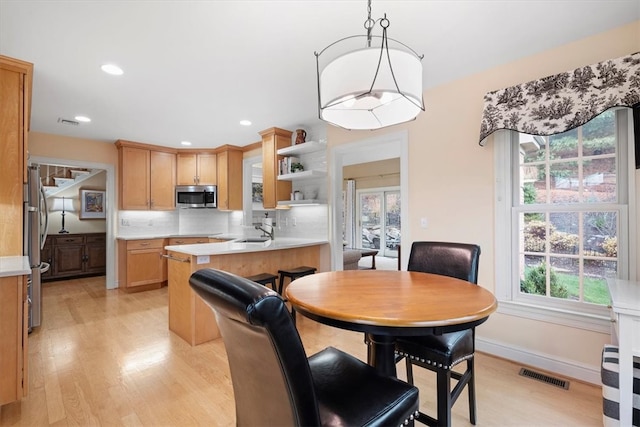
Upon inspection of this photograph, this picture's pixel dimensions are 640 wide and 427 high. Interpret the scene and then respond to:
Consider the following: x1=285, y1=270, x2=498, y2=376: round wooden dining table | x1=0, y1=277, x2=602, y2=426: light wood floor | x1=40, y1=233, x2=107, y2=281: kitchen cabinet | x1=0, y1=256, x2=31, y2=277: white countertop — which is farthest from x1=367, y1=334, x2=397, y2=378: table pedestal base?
x1=40, y1=233, x2=107, y2=281: kitchen cabinet

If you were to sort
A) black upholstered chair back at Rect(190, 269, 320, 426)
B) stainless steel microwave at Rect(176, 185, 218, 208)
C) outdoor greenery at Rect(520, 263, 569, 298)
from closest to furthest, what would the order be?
1. black upholstered chair back at Rect(190, 269, 320, 426)
2. outdoor greenery at Rect(520, 263, 569, 298)
3. stainless steel microwave at Rect(176, 185, 218, 208)

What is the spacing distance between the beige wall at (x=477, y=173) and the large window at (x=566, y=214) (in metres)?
0.15

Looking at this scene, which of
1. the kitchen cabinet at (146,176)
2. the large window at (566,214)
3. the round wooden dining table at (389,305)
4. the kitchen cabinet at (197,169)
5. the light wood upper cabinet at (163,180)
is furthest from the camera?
the kitchen cabinet at (197,169)

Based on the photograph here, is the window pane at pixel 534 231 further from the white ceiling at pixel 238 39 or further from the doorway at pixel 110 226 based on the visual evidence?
the doorway at pixel 110 226

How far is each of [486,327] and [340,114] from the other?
2.22 metres

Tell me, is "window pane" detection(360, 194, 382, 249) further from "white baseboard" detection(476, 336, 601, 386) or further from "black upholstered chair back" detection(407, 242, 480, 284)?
"black upholstered chair back" detection(407, 242, 480, 284)

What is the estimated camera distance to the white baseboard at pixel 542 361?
2102mm

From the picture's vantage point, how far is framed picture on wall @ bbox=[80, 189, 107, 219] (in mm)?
6051

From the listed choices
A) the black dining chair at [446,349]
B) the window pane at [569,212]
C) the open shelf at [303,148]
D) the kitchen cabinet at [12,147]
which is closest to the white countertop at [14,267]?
the kitchen cabinet at [12,147]

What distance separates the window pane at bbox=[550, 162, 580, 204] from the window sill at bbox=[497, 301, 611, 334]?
0.84 meters

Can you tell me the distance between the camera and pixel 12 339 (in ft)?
5.73

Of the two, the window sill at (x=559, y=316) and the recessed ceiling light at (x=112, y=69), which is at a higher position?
the recessed ceiling light at (x=112, y=69)

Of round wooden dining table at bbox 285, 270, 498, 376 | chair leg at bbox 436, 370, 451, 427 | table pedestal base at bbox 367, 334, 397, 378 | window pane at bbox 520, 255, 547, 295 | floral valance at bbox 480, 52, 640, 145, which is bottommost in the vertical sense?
chair leg at bbox 436, 370, 451, 427

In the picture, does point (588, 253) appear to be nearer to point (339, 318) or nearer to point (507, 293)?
point (507, 293)
